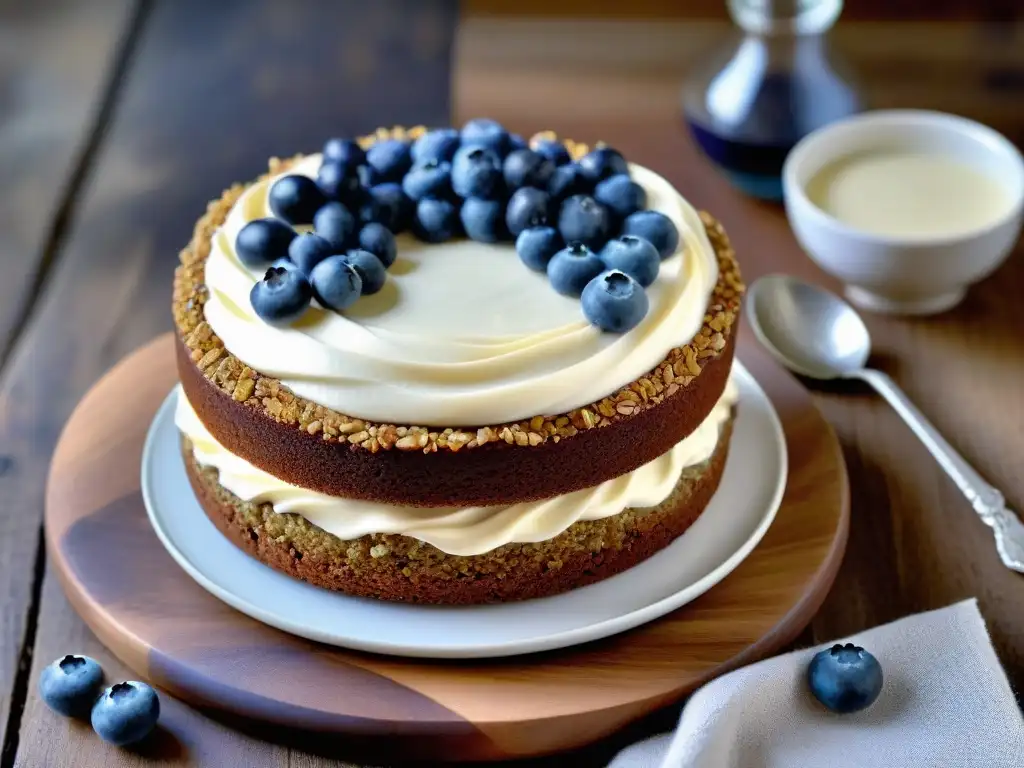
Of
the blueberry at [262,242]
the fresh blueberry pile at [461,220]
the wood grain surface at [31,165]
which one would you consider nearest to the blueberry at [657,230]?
the fresh blueberry pile at [461,220]

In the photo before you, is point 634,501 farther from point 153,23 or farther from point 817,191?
point 153,23

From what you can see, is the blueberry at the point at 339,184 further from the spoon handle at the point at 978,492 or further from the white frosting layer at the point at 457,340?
the spoon handle at the point at 978,492

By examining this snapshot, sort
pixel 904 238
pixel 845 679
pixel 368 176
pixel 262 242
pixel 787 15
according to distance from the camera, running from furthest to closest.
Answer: pixel 787 15, pixel 904 238, pixel 368 176, pixel 262 242, pixel 845 679

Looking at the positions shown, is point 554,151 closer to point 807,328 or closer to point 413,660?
point 807,328

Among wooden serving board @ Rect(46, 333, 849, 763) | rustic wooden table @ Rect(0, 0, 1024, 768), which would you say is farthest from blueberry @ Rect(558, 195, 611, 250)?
rustic wooden table @ Rect(0, 0, 1024, 768)

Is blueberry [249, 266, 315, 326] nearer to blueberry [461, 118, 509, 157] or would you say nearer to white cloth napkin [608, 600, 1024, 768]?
blueberry [461, 118, 509, 157]

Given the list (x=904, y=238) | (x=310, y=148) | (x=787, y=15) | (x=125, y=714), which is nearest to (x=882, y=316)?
(x=904, y=238)
